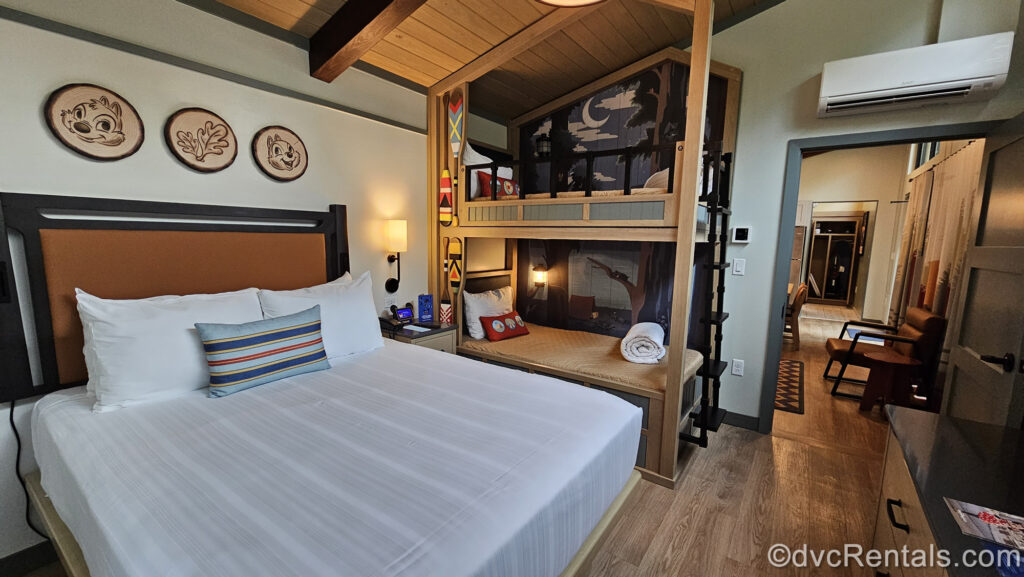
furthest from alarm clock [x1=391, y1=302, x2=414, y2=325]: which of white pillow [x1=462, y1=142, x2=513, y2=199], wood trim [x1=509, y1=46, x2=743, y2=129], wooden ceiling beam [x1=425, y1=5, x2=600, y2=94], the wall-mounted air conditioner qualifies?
the wall-mounted air conditioner

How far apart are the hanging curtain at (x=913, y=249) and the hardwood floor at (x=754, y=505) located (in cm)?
215

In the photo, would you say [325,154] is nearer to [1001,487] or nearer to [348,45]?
[348,45]

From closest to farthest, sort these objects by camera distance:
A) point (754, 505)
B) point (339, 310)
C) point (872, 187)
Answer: point (754, 505) → point (339, 310) → point (872, 187)

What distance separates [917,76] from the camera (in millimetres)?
2146

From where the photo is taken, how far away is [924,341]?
10.1ft

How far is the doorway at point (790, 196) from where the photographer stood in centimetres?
231

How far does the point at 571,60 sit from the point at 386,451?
2.91 metres

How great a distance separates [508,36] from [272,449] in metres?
2.72

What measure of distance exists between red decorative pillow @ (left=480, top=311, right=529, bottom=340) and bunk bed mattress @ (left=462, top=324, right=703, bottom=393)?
5cm

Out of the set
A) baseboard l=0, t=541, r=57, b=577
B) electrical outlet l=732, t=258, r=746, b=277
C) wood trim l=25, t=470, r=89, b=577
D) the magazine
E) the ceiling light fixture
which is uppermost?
the ceiling light fixture

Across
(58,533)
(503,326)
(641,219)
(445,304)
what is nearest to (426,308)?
(445,304)

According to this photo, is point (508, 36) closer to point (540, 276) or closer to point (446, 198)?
point (446, 198)

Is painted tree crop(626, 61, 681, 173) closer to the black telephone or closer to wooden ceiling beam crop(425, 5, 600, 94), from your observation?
wooden ceiling beam crop(425, 5, 600, 94)

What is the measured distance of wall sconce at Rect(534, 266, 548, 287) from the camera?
369 centimetres
